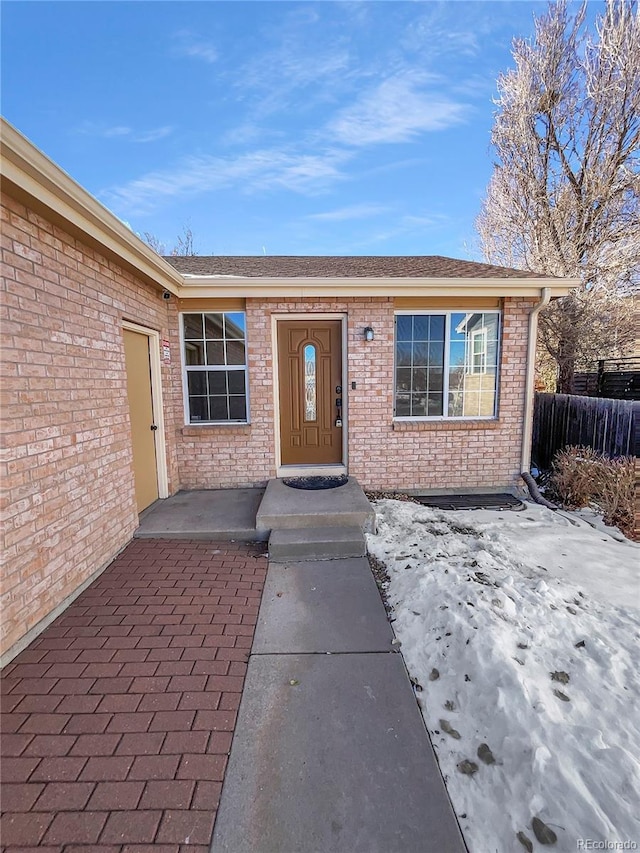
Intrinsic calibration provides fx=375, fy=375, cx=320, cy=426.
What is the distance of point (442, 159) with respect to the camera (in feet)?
29.5

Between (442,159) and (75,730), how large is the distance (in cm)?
1142

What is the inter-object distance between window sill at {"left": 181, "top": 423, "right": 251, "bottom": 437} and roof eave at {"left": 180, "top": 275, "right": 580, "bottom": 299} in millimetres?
1733

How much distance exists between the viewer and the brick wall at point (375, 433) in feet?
16.9

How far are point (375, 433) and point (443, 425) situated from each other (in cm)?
99

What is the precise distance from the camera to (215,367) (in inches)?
207

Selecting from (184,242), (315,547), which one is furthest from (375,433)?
(184,242)

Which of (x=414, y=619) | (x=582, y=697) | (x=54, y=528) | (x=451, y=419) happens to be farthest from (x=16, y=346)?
(x=451, y=419)

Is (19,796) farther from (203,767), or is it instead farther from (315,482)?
(315,482)

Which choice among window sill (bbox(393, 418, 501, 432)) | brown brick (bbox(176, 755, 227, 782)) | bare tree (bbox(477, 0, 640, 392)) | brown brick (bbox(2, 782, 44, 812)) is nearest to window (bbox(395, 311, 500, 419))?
window sill (bbox(393, 418, 501, 432))

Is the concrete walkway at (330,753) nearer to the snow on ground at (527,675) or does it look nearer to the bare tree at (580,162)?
the snow on ground at (527,675)

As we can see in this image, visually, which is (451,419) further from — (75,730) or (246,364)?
(75,730)

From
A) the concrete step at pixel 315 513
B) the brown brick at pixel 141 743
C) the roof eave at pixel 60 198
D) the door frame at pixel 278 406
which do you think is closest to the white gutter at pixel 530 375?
the door frame at pixel 278 406

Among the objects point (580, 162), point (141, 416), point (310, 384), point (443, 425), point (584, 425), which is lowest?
point (584, 425)

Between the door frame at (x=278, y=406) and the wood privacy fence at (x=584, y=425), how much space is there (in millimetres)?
4202
